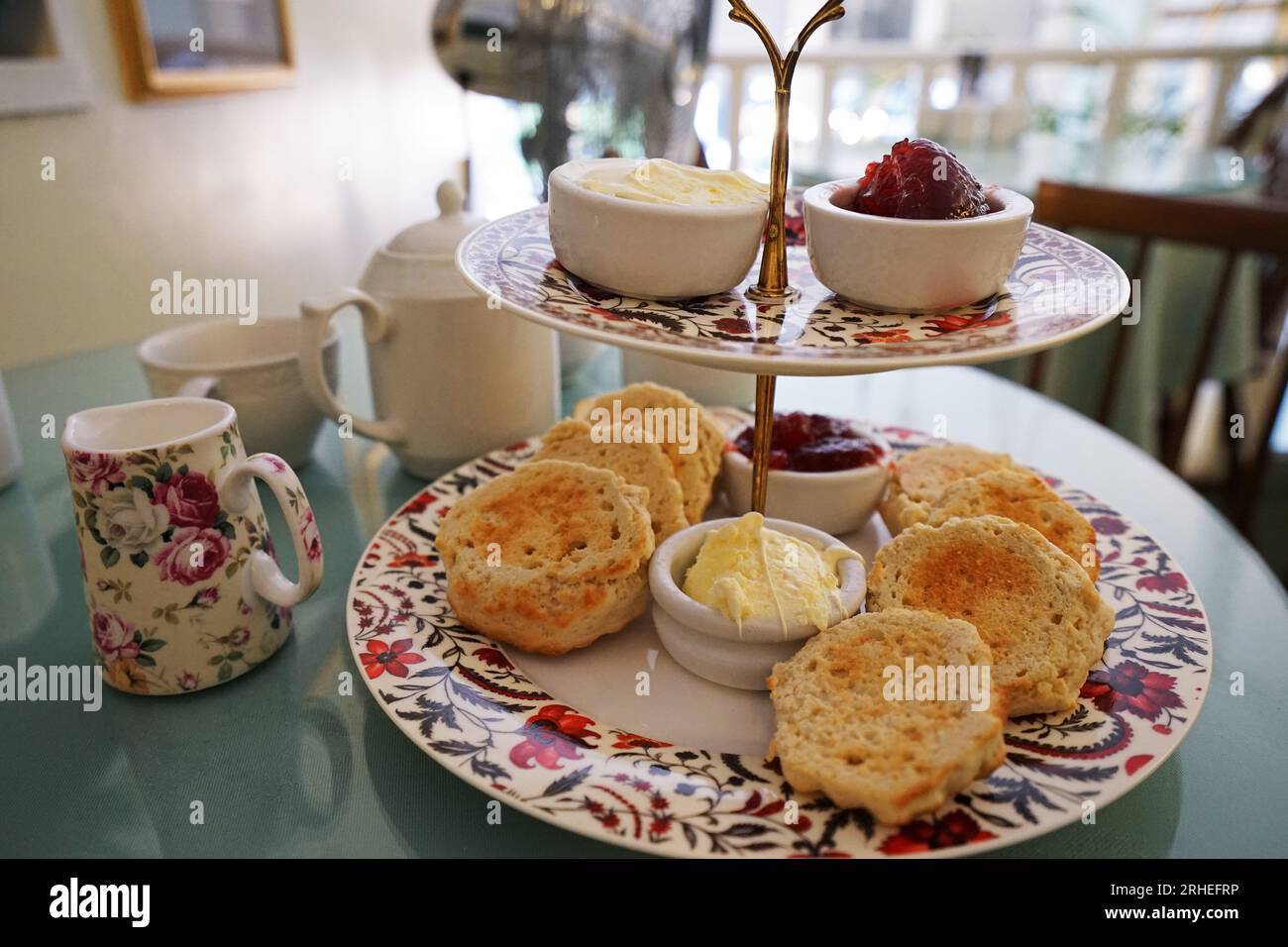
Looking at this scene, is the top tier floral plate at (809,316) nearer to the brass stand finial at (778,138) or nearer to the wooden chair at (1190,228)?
the brass stand finial at (778,138)

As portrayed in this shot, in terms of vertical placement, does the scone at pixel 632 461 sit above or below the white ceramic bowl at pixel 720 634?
above

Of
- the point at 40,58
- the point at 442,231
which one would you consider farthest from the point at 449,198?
the point at 40,58

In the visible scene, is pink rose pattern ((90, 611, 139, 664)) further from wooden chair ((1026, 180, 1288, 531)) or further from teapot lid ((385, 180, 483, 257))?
wooden chair ((1026, 180, 1288, 531))

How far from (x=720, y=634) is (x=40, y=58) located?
1.66 metres

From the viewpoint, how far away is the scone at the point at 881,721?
1.81 ft

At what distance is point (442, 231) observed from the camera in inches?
39.1

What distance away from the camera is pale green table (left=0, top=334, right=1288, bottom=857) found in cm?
60

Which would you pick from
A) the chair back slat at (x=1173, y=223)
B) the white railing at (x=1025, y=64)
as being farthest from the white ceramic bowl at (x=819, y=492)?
the white railing at (x=1025, y=64)

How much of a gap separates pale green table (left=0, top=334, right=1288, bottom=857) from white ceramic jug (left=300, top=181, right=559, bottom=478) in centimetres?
13

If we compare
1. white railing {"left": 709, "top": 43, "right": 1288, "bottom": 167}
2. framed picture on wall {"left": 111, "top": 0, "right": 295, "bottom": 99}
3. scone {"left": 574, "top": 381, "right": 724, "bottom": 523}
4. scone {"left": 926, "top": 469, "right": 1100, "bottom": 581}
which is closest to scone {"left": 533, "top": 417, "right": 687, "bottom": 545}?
scone {"left": 574, "top": 381, "right": 724, "bottom": 523}

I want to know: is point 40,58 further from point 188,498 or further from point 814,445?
point 814,445

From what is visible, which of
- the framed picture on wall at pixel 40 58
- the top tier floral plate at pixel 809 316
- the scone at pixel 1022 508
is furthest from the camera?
the framed picture on wall at pixel 40 58

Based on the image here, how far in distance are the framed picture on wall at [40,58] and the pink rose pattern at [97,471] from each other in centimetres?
124
